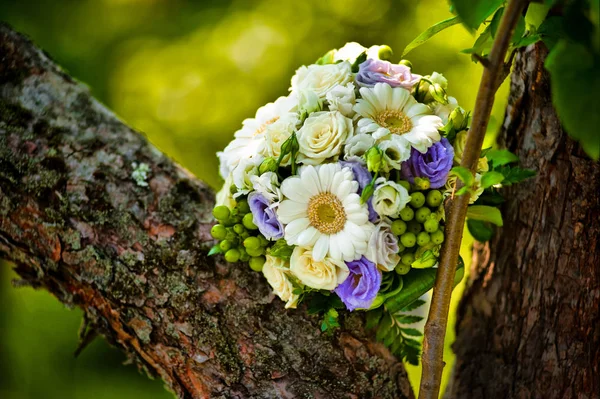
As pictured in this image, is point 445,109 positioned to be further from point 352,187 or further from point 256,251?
point 256,251

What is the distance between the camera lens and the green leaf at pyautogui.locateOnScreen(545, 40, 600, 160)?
677 millimetres

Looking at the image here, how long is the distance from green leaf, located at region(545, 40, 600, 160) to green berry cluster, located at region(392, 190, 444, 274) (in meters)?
0.25

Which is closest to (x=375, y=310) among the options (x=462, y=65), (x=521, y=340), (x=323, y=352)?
(x=323, y=352)

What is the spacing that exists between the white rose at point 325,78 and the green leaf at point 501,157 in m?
Result: 0.31

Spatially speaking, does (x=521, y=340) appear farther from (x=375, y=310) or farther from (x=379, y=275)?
(x=379, y=275)

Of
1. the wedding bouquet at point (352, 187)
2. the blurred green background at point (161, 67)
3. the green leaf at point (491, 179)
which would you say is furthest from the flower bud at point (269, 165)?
the blurred green background at point (161, 67)

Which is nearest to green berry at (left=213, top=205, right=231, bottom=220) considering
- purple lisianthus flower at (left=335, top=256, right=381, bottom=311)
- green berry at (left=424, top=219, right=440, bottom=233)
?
purple lisianthus flower at (left=335, top=256, right=381, bottom=311)

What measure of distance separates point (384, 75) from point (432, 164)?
0.63 feet

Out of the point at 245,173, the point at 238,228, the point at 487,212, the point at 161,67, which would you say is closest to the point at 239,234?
the point at 238,228

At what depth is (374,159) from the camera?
2.73ft

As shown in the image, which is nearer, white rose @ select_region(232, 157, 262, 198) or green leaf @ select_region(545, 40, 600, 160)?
green leaf @ select_region(545, 40, 600, 160)

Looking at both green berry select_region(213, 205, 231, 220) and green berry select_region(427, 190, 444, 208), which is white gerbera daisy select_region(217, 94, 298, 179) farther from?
green berry select_region(427, 190, 444, 208)

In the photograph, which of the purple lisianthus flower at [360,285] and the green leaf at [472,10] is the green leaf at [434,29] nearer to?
the green leaf at [472,10]

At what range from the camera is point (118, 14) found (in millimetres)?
2600
